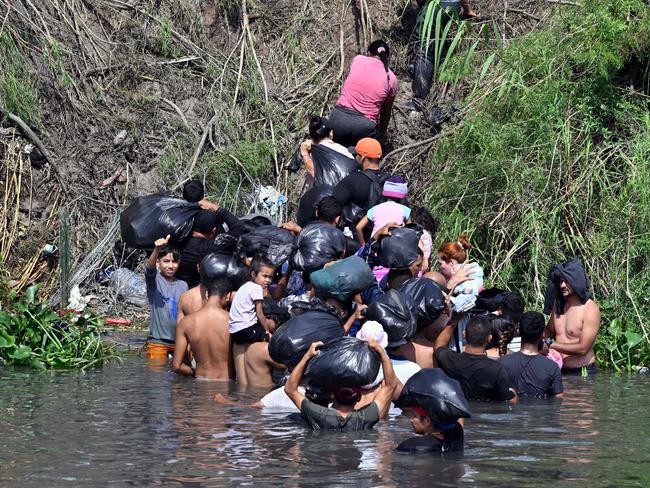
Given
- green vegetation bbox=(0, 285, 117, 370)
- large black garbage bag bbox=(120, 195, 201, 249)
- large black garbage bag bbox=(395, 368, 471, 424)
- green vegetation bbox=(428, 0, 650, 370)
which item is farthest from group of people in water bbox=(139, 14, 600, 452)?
green vegetation bbox=(428, 0, 650, 370)

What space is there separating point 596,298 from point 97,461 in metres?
5.74

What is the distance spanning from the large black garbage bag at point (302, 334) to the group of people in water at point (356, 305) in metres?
0.02

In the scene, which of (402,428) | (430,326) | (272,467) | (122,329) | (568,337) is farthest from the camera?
(122,329)

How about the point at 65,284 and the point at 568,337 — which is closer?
the point at 568,337

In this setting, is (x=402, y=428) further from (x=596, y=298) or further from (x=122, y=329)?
(x=122, y=329)

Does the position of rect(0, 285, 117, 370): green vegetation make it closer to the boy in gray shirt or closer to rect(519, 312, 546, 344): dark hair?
the boy in gray shirt

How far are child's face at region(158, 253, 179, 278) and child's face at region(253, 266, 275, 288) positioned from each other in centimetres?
126

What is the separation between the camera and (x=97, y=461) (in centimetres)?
704

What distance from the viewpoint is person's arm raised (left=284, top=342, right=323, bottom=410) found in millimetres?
7789

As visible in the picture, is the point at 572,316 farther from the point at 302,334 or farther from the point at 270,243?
the point at 302,334

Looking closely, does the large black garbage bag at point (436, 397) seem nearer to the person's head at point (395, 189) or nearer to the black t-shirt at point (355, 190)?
the person's head at point (395, 189)

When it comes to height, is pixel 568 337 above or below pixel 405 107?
below

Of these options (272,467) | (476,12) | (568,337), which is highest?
(476,12)

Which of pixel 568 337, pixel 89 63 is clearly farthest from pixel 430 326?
pixel 89 63
